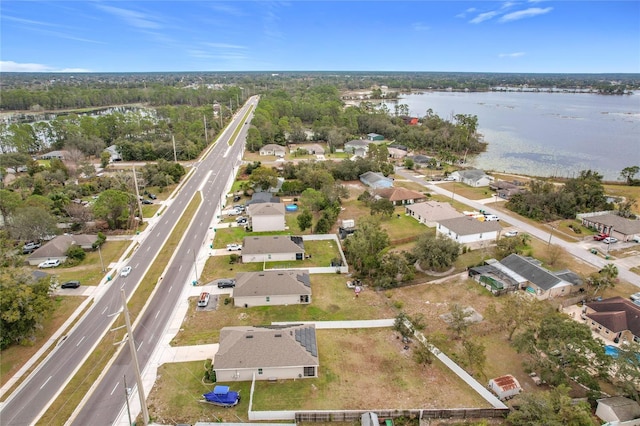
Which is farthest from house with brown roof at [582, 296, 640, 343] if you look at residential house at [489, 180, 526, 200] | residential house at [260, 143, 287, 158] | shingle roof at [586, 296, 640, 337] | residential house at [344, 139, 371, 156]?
residential house at [260, 143, 287, 158]

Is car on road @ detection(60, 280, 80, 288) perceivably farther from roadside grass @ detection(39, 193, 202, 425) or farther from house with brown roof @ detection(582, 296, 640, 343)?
house with brown roof @ detection(582, 296, 640, 343)

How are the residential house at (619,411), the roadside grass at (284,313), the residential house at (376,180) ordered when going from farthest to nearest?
the residential house at (376,180), the roadside grass at (284,313), the residential house at (619,411)

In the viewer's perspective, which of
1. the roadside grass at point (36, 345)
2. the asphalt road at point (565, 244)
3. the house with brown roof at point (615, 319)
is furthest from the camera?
the asphalt road at point (565, 244)

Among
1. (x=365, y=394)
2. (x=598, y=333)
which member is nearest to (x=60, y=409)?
(x=365, y=394)

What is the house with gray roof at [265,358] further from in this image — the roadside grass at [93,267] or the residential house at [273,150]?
the residential house at [273,150]

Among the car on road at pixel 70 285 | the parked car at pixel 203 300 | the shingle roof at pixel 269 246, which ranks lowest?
the parked car at pixel 203 300

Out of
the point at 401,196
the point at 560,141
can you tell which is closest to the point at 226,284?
the point at 401,196

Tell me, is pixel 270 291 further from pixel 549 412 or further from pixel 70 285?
pixel 549 412

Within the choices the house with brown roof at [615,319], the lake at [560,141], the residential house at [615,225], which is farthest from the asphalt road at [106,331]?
the lake at [560,141]

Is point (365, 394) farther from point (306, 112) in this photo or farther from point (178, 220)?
point (306, 112)
